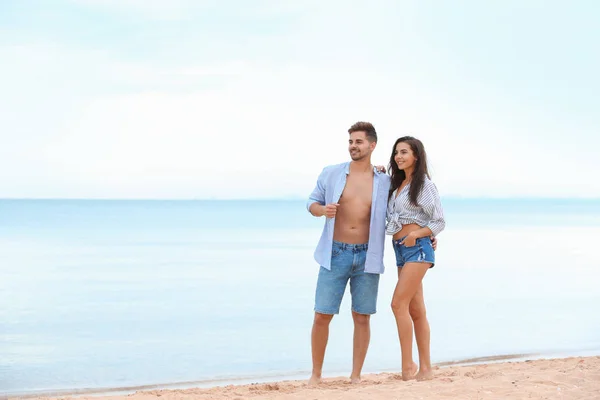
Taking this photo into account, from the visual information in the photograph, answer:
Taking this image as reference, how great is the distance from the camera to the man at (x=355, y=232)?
17.4ft

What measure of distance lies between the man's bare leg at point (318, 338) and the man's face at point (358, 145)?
1.20 m

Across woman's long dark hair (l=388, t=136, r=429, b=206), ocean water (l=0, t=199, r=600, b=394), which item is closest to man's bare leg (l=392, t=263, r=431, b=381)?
woman's long dark hair (l=388, t=136, r=429, b=206)

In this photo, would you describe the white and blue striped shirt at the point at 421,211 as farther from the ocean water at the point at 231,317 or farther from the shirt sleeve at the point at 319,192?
the ocean water at the point at 231,317

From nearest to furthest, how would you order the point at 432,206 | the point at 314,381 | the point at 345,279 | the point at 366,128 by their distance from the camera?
1. the point at 432,206
2. the point at 366,128
3. the point at 345,279
4. the point at 314,381

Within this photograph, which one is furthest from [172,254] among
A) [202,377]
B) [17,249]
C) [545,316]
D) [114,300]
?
[202,377]

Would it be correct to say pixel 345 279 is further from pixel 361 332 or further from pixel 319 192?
pixel 319 192

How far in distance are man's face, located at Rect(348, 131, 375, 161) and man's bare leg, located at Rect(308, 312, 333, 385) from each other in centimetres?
120

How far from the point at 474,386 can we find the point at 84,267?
15.4m

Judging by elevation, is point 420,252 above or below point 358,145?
below

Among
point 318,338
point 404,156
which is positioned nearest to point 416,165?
point 404,156

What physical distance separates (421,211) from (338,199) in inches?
24.3

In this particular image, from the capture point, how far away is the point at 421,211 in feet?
16.9

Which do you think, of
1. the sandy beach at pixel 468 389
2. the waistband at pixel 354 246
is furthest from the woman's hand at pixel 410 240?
the sandy beach at pixel 468 389

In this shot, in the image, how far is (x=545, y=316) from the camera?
1118 cm
